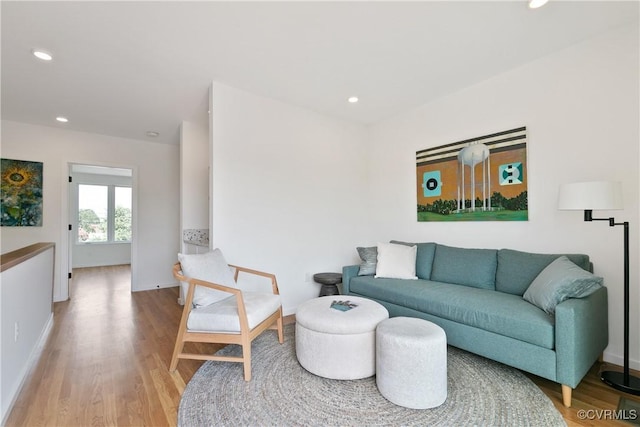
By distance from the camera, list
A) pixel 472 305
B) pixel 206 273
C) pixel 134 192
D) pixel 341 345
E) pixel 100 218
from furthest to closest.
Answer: pixel 100 218 < pixel 134 192 < pixel 206 273 < pixel 472 305 < pixel 341 345

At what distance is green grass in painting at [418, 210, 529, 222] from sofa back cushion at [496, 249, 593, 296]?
0.36 m

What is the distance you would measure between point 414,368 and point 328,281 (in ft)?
6.01

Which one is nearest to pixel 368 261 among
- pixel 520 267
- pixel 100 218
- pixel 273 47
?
pixel 520 267

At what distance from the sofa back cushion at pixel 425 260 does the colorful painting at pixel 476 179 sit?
1.35 feet

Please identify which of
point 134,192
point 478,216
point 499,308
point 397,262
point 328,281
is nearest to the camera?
point 499,308

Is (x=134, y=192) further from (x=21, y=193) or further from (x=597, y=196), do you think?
(x=597, y=196)

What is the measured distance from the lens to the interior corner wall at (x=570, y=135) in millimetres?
2223

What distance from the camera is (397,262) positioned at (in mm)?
3225

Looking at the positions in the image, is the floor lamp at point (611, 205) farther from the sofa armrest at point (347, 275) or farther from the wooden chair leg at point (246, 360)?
the wooden chair leg at point (246, 360)

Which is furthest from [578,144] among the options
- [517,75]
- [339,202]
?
[339,202]

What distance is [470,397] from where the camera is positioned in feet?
6.00

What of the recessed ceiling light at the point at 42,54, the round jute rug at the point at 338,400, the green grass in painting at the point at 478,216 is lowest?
the round jute rug at the point at 338,400

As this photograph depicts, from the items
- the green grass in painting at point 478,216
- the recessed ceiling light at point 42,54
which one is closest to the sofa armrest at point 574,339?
the green grass in painting at point 478,216

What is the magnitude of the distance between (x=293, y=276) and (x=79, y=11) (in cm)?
301
